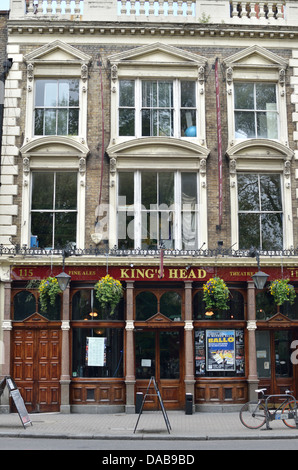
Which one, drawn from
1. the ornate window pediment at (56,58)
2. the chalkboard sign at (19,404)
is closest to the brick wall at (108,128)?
the ornate window pediment at (56,58)

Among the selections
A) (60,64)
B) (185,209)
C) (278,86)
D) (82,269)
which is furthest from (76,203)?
(278,86)

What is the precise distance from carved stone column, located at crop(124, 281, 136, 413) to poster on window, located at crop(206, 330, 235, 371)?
8.25ft

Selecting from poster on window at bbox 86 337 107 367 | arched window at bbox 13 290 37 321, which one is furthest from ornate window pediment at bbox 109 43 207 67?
poster on window at bbox 86 337 107 367

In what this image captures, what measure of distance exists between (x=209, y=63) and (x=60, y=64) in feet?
17.0

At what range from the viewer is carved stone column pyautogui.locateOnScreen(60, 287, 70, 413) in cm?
1786

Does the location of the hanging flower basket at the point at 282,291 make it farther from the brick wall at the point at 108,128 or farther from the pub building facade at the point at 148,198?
the brick wall at the point at 108,128

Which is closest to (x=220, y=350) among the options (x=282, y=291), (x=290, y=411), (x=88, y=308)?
(x=282, y=291)

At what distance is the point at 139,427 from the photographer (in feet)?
49.4

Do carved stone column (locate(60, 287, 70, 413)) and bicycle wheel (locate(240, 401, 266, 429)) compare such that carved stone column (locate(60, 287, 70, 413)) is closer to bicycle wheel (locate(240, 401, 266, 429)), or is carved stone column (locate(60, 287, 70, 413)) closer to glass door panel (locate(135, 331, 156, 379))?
glass door panel (locate(135, 331, 156, 379))

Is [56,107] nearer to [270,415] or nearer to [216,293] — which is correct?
[216,293]

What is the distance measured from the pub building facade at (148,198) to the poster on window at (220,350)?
0.04 m

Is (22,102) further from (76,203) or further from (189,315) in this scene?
(189,315)

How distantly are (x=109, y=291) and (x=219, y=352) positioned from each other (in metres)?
4.23

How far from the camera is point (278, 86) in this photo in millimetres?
20078
